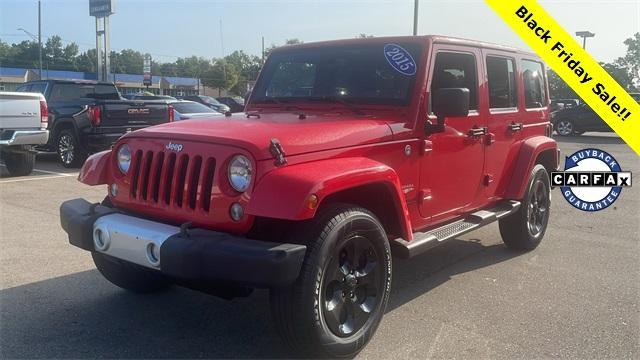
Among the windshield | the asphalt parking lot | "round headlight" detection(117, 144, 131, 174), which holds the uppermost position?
the windshield

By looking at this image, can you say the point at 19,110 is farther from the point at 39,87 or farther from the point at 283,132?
the point at 283,132

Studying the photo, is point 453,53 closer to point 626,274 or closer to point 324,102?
point 324,102

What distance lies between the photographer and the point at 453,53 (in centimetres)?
452

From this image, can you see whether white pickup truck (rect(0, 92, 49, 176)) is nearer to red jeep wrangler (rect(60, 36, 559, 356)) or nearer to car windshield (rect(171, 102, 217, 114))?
car windshield (rect(171, 102, 217, 114))

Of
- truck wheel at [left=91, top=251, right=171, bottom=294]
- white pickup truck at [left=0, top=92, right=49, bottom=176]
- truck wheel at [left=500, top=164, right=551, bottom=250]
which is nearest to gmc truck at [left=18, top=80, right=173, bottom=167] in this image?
white pickup truck at [left=0, top=92, right=49, bottom=176]

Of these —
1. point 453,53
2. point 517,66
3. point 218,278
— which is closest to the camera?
point 218,278

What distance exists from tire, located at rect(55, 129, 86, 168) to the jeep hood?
8.05 meters

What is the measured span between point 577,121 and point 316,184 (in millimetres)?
21100

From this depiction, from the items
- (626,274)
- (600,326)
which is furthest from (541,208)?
(600,326)

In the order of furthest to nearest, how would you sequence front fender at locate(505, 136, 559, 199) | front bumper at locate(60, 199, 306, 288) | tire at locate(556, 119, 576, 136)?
tire at locate(556, 119, 576, 136) < front fender at locate(505, 136, 559, 199) < front bumper at locate(60, 199, 306, 288)

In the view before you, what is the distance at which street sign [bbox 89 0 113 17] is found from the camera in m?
26.6

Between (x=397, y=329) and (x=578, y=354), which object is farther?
(x=397, y=329)

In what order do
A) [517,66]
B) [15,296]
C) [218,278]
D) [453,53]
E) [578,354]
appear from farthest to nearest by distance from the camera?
[517,66] → [453,53] → [15,296] → [578,354] → [218,278]

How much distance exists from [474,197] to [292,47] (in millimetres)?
2073
